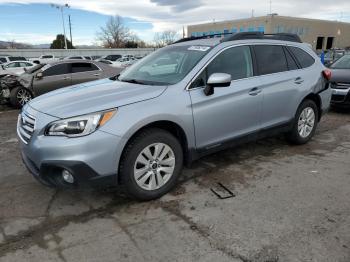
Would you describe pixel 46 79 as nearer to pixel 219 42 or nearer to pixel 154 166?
pixel 219 42

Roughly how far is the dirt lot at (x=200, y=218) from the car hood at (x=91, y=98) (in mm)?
1047

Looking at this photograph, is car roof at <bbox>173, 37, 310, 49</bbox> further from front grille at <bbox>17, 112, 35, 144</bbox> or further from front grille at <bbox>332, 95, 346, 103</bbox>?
front grille at <bbox>332, 95, 346, 103</bbox>

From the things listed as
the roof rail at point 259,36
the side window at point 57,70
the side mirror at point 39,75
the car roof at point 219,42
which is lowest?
the side mirror at point 39,75

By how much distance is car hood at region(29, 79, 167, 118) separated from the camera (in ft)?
10.9

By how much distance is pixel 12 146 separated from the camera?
5902 mm

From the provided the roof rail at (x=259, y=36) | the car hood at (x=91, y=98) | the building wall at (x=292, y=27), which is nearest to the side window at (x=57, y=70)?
the car hood at (x=91, y=98)

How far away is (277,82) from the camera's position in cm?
477

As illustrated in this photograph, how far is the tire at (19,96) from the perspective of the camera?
9680mm

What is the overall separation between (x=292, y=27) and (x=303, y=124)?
160 feet

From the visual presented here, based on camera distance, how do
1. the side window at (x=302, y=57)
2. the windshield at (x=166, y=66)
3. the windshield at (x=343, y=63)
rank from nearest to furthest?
1. the windshield at (x=166, y=66)
2. the side window at (x=302, y=57)
3. the windshield at (x=343, y=63)

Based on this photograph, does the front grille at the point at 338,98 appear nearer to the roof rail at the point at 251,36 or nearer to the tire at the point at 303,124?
the tire at the point at 303,124

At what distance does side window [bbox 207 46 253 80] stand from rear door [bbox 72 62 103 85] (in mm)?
6556

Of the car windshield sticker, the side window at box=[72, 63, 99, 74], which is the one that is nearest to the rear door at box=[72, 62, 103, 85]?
the side window at box=[72, 63, 99, 74]

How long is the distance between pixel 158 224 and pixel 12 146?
3813mm
